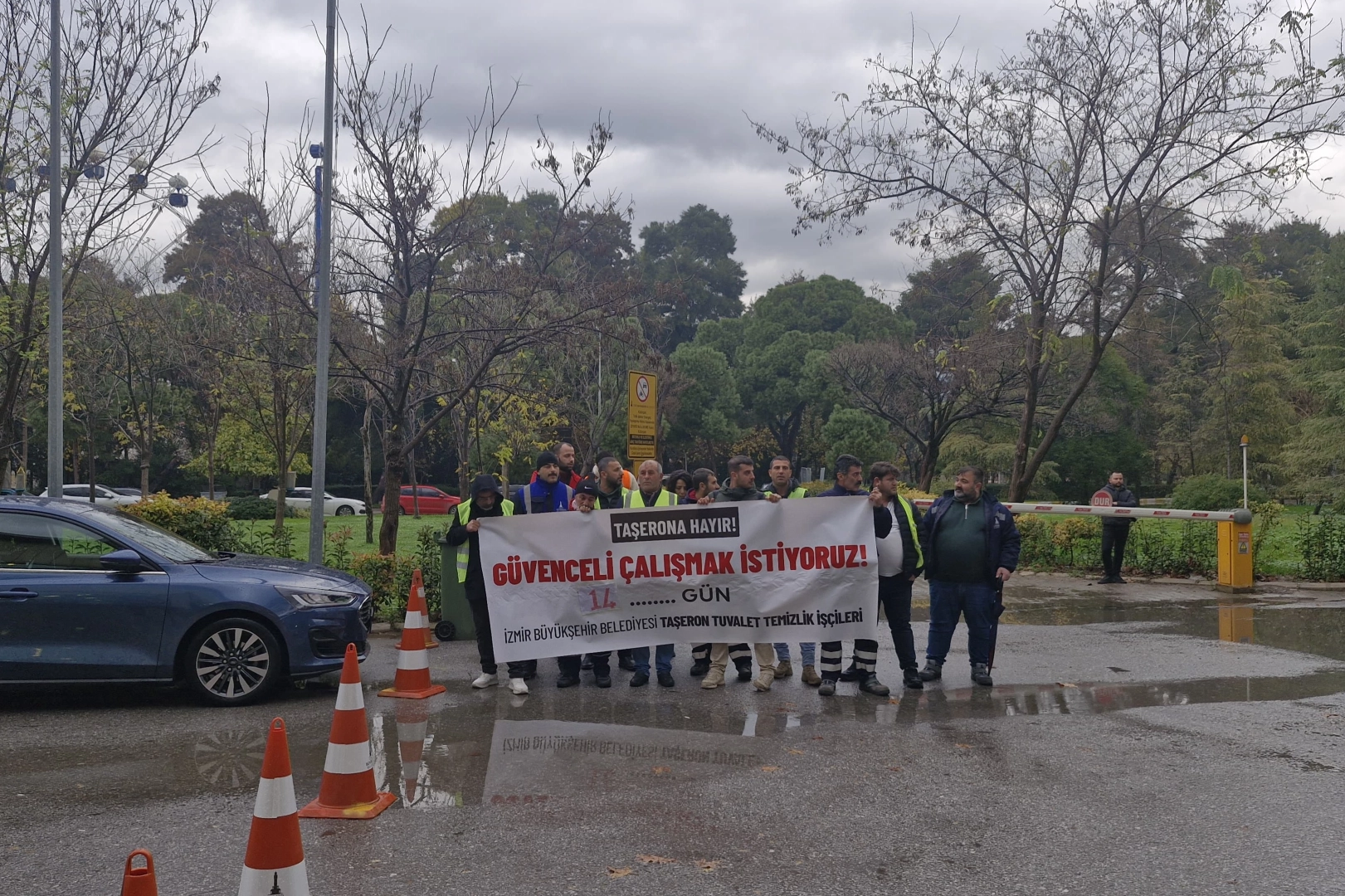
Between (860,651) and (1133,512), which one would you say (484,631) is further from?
(1133,512)

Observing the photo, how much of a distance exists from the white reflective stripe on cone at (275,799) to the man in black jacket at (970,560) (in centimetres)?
576

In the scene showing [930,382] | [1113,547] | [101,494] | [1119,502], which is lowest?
[1113,547]

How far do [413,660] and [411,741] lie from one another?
4.67 ft

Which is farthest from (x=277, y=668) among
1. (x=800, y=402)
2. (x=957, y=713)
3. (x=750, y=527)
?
(x=800, y=402)

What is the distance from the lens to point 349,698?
548cm

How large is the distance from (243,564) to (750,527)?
3.99 meters

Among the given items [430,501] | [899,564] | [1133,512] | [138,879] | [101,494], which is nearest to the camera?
[138,879]

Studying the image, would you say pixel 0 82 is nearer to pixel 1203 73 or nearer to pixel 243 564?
pixel 243 564

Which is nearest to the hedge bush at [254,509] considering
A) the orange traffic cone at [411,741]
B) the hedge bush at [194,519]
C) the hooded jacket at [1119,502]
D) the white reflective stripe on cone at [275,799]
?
the hedge bush at [194,519]

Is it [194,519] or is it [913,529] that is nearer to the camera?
[913,529]

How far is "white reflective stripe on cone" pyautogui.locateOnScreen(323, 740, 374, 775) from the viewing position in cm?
547

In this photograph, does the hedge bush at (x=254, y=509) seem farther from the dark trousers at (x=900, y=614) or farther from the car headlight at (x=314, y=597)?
the dark trousers at (x=900, y=614)

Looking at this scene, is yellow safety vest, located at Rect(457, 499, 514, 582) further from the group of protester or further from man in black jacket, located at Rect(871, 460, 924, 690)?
man in black jacket, located at Rect(871, 460, 924, 690)

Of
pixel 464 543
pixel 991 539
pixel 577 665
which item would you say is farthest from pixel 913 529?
pixel 464 543
